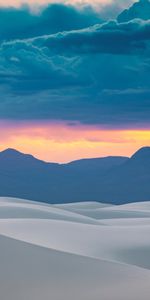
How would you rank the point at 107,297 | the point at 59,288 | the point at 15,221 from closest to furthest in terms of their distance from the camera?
the point at 107,297 < the point at 59,288 < the point at 15,221

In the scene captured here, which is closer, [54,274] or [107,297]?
[107,297]

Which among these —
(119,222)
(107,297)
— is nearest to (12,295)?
(107,297)

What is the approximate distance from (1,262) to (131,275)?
2495 millimetres

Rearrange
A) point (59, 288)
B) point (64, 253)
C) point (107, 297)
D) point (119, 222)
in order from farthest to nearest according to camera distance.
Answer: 1. point (119, 222)
2. point (64, 253)
3. point (59, 288)
4. point (107, 297)

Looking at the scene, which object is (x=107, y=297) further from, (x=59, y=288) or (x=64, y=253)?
(x=64, y=253)

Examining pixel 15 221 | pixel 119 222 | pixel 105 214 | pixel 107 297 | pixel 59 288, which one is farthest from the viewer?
pixel 105 214

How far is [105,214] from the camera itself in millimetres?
39594

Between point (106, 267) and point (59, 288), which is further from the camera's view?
point (106, 267)

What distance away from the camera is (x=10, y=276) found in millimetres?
12727

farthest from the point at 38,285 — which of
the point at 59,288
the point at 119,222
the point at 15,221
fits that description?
the point at 119,222

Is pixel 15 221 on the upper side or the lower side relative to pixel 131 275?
upper

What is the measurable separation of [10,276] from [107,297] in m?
2.12

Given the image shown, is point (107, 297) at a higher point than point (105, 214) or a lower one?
lower

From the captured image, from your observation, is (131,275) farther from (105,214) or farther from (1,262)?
(105,214)
